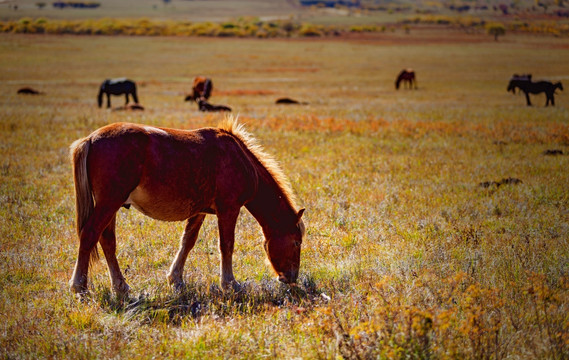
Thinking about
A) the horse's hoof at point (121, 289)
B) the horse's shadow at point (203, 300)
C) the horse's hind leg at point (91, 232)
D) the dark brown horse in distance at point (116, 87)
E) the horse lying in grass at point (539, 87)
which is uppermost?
the horse lying in grass at point (539, 87)

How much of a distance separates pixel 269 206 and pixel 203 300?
1.34 metres

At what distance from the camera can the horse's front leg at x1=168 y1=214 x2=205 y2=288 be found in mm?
5781

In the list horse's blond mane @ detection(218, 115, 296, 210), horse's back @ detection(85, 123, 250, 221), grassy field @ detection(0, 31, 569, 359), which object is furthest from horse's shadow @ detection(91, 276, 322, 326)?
horse's blond mane @ detection(218, 115, 296, 210)

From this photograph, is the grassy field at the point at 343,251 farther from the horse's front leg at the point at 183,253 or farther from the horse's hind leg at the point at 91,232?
the horse's hind leg at the point at 91,232

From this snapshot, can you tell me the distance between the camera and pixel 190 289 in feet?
18.2

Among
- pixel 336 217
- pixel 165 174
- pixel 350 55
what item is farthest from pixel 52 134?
pixel 350 55

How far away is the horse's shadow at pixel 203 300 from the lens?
485cm

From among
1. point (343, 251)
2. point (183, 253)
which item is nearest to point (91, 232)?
point (183, 253)

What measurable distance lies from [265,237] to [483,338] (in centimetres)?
273

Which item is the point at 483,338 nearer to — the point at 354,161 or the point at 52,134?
the point at 354,161

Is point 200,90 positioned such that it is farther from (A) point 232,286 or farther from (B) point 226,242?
(A) point 232,286

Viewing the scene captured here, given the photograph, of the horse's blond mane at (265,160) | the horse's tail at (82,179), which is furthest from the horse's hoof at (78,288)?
the horse's blond mane at (265,160)

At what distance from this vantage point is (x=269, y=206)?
5969mm

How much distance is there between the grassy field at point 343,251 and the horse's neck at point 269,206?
0.73 metres
